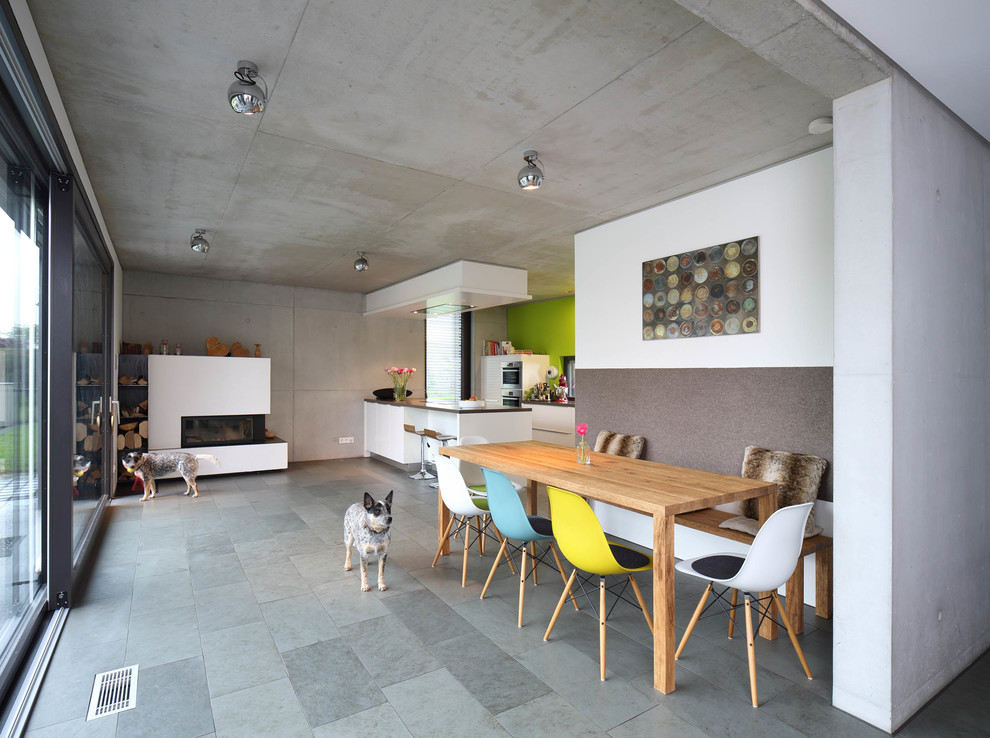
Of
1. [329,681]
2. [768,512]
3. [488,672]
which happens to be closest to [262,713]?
[329,681]

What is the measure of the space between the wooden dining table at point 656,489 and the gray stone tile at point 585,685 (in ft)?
0.58

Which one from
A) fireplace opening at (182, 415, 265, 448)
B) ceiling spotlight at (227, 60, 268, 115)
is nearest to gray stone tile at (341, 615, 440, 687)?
ceiling spotlight at (227, 60, 268, 115)

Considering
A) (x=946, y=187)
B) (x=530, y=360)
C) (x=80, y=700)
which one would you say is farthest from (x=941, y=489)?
(x=530, y=360)

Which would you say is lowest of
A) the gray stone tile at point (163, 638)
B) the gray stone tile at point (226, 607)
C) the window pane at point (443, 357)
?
the gray stone tile at point (163, 638)

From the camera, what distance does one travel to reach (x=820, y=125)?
2879 millimetres

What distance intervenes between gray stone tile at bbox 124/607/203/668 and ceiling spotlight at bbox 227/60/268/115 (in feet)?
8.62

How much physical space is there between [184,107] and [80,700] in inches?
111

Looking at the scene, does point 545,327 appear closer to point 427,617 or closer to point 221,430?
point 221,430

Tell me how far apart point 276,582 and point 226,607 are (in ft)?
1.31

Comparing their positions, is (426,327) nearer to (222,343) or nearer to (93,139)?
(222,343)

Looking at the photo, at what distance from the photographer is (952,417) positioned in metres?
2.50

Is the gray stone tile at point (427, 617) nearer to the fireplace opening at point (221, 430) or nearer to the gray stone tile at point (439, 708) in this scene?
the gray stone tile at point (439, 708)

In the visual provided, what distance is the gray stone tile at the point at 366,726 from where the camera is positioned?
6.82 feet

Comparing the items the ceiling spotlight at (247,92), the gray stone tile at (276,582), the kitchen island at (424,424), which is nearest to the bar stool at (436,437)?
the kitchen island at (424,424)
